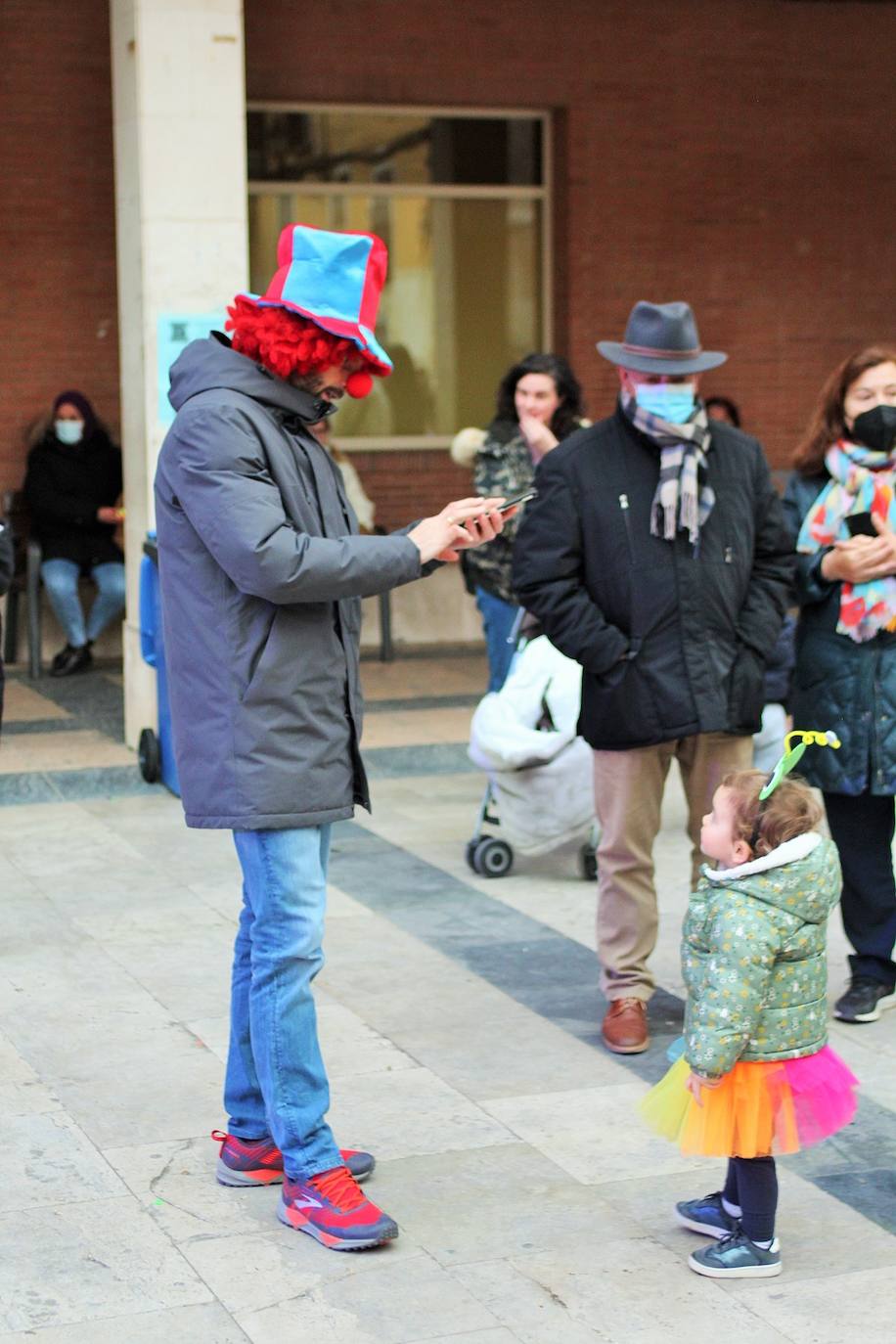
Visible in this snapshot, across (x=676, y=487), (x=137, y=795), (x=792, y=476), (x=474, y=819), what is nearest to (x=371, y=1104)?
(x=676, y=487)

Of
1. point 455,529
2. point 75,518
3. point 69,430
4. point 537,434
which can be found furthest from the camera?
point 69,430

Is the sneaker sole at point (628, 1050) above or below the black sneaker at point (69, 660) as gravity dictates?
above

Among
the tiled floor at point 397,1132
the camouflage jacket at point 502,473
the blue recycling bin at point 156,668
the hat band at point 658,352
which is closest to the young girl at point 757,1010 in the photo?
the tiled floor at point 397,1132

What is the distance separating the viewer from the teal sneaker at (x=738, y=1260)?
3967 millimetres

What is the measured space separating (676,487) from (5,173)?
823cm

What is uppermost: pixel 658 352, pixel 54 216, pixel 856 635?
pixel 54 216

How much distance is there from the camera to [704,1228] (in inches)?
163

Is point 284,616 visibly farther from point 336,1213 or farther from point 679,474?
point 679,474

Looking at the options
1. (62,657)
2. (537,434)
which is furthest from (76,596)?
(537,434)

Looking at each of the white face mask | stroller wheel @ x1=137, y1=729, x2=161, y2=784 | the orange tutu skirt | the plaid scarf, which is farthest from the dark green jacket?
the white face mask

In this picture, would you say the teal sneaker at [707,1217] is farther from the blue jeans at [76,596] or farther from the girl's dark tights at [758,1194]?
the blue jeans at [76,596]

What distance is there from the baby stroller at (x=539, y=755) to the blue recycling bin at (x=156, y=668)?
194 centimetres

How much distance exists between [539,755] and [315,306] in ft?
10.4

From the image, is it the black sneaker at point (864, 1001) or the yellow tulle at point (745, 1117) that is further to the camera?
the black sneaker at point (864, 1001)
